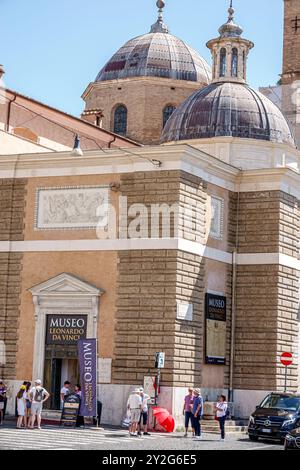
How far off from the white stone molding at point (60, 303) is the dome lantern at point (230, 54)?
494 inches

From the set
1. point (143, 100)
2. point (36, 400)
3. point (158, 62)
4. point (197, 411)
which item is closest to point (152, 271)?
point (197, 411)

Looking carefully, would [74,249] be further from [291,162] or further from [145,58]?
[145,58]

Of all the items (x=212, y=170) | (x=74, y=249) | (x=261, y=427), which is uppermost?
(x=212, y=170)

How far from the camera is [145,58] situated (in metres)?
55.9

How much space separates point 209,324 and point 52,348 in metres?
5.65

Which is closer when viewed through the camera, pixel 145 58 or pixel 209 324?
pixel 209 324

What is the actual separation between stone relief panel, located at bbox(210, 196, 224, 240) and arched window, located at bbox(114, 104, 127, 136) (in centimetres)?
1691

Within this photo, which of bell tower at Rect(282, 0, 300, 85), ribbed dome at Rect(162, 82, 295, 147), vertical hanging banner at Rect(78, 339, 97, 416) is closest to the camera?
vertical hanging banner at Rect(78, 339, 97, 416)

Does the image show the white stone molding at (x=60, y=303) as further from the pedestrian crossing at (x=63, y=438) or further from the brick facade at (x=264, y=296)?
the brick facade at (x=264, y=296)

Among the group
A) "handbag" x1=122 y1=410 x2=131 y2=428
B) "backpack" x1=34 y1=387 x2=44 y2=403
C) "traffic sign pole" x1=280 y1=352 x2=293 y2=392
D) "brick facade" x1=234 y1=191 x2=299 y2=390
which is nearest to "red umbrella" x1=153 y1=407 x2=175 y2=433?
"handbag" x1=122 y1=410 x2=131 y2=428

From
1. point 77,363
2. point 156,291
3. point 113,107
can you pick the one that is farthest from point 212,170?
point 113,107

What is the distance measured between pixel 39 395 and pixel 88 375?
1.68 m

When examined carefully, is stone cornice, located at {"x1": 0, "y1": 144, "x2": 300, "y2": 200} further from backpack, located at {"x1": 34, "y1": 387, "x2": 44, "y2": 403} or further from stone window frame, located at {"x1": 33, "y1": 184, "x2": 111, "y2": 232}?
backpack, located at {"x1": 34, "y1": 387, "x2": 44, "y2": 403}

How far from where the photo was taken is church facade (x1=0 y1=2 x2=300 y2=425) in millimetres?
36500
